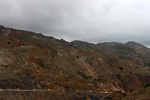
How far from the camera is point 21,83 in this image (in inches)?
1480

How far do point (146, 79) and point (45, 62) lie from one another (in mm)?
40504

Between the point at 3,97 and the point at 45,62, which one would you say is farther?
the point at 45,62

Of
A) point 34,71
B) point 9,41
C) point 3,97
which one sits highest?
point 9,41

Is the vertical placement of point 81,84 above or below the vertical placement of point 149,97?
below

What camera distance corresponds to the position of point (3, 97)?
94.7 feet

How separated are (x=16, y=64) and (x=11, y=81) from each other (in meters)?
11.4

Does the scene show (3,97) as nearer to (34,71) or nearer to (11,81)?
(11,81)

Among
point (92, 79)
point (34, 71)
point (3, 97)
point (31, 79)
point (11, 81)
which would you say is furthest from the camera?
point (92, 79)

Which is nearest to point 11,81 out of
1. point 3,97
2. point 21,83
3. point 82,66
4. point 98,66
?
point 21,83

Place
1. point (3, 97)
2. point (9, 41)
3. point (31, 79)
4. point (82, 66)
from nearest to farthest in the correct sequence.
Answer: point (3, 97) < point (31, 79) < point (82, 66) < point (9, 41)

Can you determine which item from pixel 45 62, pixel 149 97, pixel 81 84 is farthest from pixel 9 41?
pixel 149 97

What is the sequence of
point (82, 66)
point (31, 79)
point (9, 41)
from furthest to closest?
point (9, 41)
point (82, 66)
point (31, 79)

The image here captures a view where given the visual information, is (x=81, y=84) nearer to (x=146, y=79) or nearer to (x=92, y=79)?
(x=92, y=79)

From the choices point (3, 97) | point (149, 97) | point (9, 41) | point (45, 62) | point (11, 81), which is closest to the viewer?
point (149, 97)
